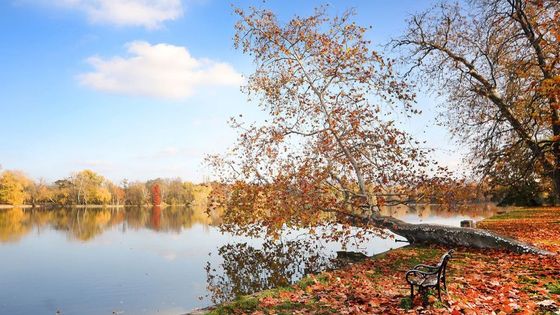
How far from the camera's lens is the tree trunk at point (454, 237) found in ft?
43.9

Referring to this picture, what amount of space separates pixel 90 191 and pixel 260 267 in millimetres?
115107

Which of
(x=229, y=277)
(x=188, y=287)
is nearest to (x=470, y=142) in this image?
(x=229, y=277)

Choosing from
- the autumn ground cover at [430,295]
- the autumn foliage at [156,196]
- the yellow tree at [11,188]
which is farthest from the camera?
the autumn foliage at [156,196]

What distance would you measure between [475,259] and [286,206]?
7608 mm

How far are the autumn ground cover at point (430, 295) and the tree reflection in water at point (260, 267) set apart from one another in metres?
3.40

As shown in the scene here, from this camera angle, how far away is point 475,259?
1234 centimetres

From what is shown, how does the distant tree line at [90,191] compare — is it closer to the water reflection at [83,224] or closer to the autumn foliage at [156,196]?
the autumn foliage at [156,196]

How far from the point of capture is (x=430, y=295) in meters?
7.51

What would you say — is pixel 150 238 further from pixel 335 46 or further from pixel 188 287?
pixel 335 46

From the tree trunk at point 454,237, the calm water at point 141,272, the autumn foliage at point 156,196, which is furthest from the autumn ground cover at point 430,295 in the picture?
the autumn foliage at point 156,196

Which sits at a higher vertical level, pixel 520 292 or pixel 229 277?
pixel 520 292

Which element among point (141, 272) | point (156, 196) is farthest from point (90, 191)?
point (141, 272)

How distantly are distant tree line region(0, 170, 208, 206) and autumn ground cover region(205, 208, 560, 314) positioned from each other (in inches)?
3559

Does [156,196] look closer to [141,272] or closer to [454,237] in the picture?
[141,272]
